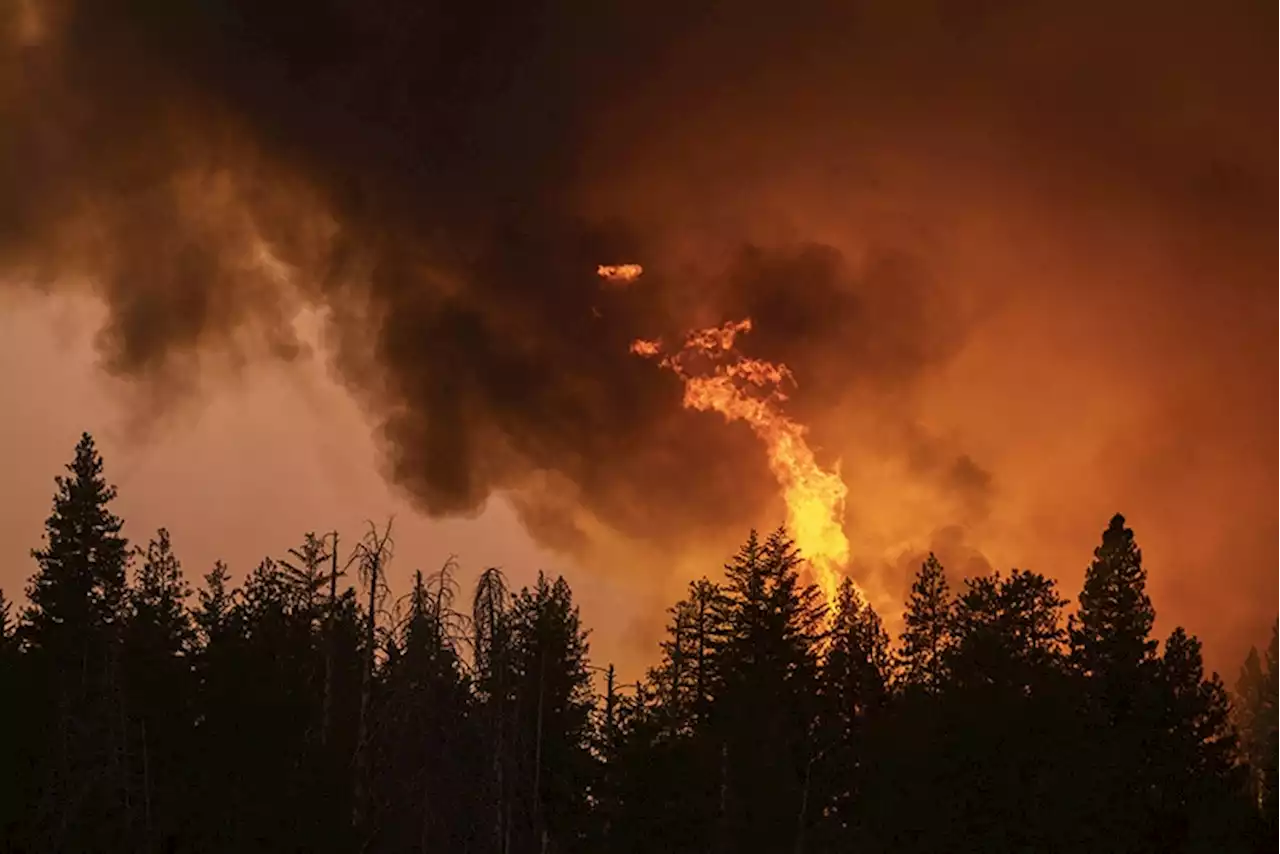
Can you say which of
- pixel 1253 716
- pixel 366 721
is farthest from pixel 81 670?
pixel 1253 716

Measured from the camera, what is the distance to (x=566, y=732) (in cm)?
5256

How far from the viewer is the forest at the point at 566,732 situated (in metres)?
37.2

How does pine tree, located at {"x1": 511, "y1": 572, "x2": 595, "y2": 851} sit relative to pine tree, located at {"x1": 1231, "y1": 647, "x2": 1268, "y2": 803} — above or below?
below

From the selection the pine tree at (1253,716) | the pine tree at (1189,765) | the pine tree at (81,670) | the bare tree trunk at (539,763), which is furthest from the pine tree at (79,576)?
the pine tree at (1253,716)

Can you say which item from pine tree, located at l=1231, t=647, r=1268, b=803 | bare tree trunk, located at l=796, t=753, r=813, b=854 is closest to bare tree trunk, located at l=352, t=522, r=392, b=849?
bare tree trunk, located at l=796, t=753, r=813, b=854

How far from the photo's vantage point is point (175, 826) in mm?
47344

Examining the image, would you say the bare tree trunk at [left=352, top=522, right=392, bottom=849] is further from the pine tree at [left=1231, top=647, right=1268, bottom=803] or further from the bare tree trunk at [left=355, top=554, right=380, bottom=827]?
the pine tree at [left=1231, top=647, right=1268, bottom=803]

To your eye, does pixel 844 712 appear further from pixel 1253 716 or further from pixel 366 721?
pixel 1253 716

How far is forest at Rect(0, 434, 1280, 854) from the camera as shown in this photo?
37.2 m

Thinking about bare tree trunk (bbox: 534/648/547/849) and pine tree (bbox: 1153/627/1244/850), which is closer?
bare tree trunk (bbox: 534/648/547/849)

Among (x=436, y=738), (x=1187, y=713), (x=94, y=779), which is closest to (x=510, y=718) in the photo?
(x=436, y=738)

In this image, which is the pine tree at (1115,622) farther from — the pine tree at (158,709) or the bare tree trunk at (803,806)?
the pine tree at (158,709)

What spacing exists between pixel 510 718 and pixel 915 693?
18.5 m

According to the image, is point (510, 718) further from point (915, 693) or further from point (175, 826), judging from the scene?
point (915, 693)
